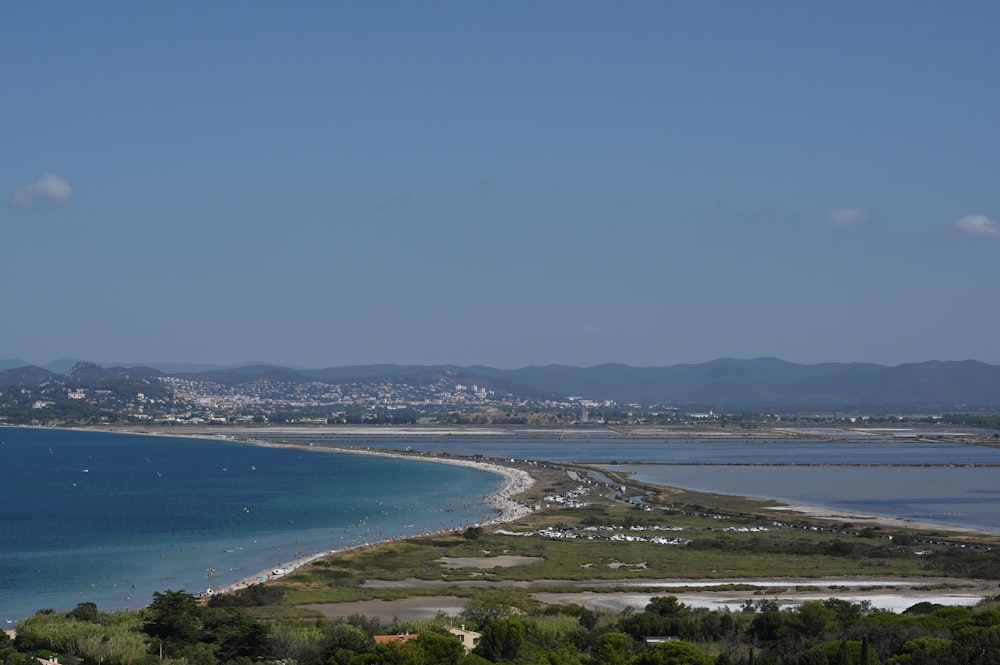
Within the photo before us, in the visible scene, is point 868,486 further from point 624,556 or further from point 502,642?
point 502,642

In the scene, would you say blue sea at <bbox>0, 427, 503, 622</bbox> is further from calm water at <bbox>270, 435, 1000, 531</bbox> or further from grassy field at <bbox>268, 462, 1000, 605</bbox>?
calm water at <bbox>270, 435, 1000, 531</bbox>

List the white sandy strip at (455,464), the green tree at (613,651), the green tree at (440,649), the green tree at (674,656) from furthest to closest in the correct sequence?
the white sandy strip at (455,464)
the green tree at (613,651)
the green tree at (440,649)
the green tree at (674,656)

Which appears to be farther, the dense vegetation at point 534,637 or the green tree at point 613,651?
the green tree at point 613,651

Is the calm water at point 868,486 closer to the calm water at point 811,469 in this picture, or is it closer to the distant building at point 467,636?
the calm water at point 811,469

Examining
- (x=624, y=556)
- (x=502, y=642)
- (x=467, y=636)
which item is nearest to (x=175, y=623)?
(x=467, y=636)

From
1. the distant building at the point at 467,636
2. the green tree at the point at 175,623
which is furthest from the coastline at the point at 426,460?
the distant building at the point at 467,636

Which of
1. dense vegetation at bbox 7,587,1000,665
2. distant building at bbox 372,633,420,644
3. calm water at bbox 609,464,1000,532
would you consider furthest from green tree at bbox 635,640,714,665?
calm water at bbox 609,464,1000,532

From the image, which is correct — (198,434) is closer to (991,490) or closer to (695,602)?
(991,490)
